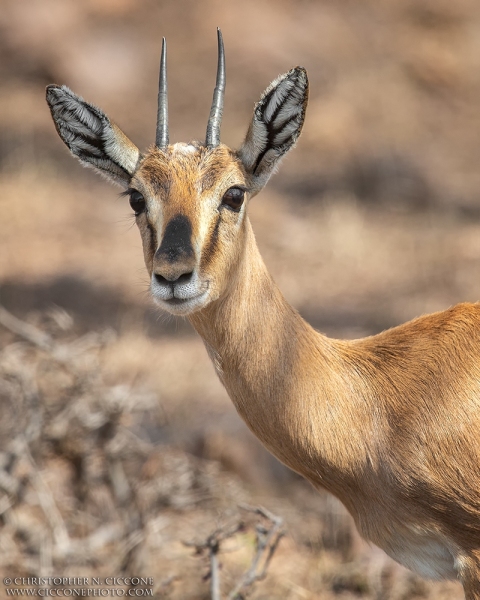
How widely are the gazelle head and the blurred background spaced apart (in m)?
1.23

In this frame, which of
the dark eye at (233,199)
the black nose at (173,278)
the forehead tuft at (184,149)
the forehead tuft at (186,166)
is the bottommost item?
the black nose at (173,278)

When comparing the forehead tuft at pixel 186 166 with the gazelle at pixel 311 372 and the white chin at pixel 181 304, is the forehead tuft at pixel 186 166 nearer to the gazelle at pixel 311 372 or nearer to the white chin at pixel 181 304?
the gazelle at pixel 311 372

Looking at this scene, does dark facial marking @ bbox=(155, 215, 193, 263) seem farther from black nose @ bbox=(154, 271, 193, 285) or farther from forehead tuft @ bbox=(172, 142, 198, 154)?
forehead tuft @ bbox=(172, 142, 198, 154)

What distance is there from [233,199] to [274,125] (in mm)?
554

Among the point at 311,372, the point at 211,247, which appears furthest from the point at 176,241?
the point at 311,372

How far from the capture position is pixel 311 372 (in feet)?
15.8

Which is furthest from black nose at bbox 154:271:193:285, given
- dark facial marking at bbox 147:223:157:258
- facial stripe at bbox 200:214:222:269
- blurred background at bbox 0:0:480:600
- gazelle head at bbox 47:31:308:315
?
blurred background at bbox 0:0:480:600

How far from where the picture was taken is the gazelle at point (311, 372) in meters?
4.51

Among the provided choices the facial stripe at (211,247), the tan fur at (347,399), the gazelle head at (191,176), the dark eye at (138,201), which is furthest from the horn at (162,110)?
the facial stripe at (211,247)

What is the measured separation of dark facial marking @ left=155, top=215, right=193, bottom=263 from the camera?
420 cm

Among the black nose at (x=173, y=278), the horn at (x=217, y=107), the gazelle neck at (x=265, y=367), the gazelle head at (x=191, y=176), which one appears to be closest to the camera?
the black nose at (x=173, y=278)

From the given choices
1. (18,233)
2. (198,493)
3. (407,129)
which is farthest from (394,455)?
(407,129)

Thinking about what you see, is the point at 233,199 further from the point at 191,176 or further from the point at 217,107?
the point at 217,107

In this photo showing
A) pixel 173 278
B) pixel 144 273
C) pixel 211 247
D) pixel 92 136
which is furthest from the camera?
pixel 144 273
